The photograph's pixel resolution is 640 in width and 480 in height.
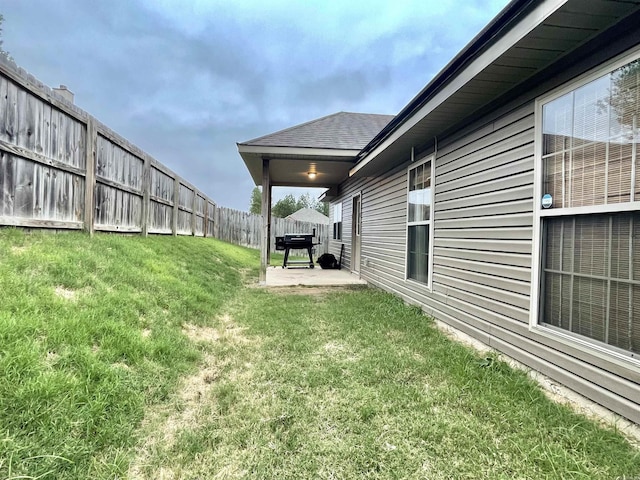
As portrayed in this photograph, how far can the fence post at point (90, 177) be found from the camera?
4371 millimetres

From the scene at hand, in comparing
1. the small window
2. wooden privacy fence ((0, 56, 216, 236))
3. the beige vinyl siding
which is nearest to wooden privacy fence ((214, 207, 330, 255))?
the small window

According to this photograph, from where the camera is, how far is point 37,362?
1.80 meters

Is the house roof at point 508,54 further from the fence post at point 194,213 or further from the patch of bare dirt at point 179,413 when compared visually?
the fence post at point 194,213

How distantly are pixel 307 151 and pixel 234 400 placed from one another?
4899 mm

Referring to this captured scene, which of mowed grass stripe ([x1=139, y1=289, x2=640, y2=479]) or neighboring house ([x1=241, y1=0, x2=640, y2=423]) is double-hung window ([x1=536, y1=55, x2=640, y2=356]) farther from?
mowed grass stripe ([x1=139, y1=289, x2=640, y2=479])

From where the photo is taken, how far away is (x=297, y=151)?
6.16 m

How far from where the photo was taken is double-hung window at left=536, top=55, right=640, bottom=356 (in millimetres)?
1880

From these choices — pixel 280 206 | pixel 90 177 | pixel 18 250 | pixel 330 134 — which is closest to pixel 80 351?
pixel 18 250

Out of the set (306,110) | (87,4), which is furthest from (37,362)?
(306,110)

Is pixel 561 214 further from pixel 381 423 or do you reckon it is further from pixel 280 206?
pixel 280 206

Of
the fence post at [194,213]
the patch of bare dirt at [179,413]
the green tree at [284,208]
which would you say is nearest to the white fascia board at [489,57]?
the patch of bare dirt at [179,413]

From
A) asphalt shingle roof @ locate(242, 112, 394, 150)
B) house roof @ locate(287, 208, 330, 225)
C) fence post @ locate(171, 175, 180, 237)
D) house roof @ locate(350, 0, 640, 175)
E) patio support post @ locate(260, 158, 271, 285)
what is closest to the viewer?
house roof @ locate(350, 0, 640, 175)

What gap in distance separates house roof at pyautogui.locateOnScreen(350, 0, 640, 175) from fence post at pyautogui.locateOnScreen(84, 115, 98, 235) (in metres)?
4.27

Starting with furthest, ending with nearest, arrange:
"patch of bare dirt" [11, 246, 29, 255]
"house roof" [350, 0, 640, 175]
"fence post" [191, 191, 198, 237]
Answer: "fence post" [191, 191, 198, 237] < "patch of bare dirt" [11, 246, 29, 255] < "house roof" [350, 0, 640, 175]
